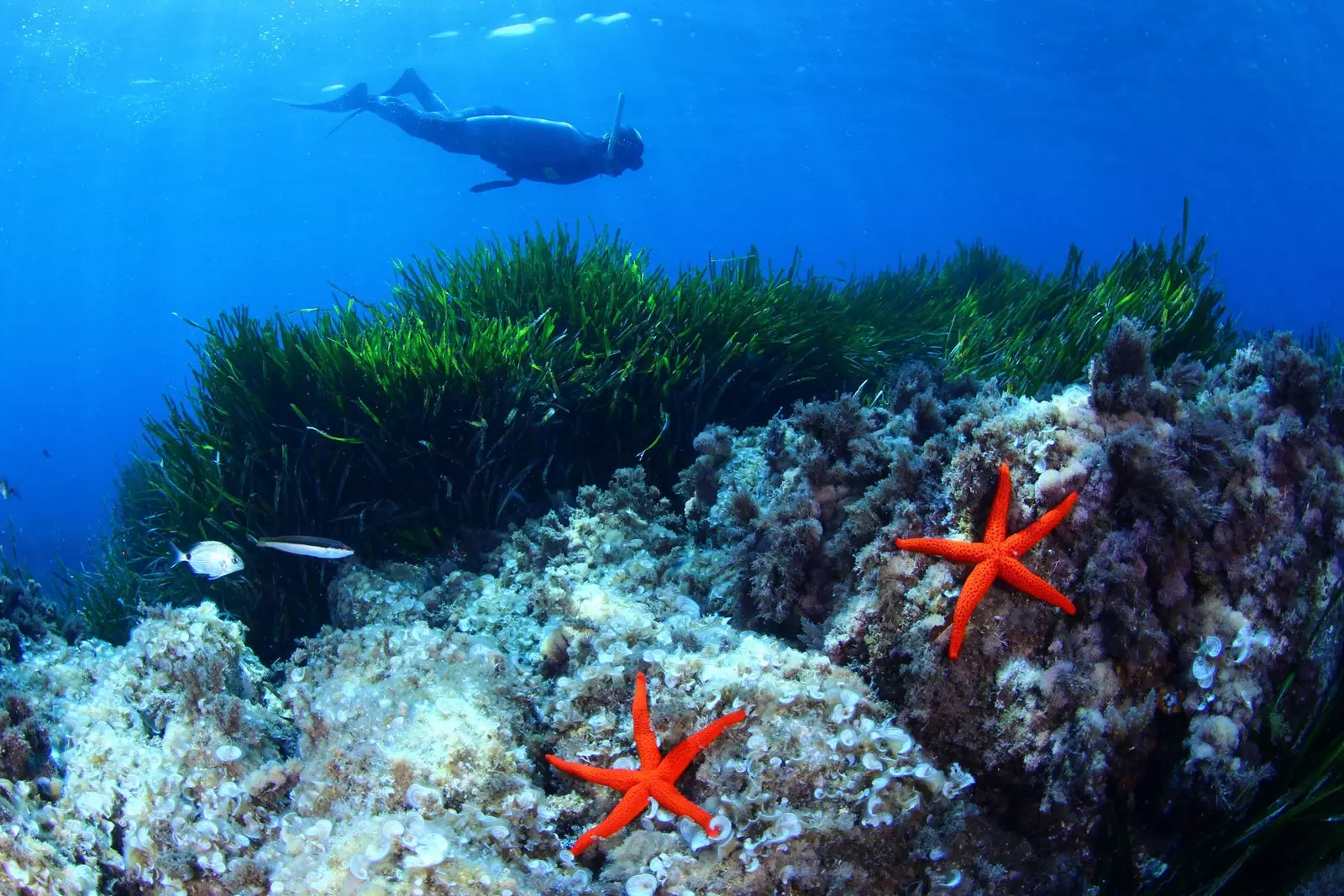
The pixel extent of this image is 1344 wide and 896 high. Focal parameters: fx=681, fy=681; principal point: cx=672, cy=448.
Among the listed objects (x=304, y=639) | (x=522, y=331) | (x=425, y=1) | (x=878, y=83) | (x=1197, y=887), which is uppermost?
(x=425, y=1)

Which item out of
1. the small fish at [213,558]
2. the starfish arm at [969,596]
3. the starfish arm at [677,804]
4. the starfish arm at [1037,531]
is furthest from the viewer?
the small fish at [213,558]

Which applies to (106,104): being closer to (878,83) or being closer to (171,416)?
(878,83)

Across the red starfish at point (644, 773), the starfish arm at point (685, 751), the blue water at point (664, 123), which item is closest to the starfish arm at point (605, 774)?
the red starfish at point (644, 773)

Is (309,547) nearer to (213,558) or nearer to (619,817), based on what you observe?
(213,558)

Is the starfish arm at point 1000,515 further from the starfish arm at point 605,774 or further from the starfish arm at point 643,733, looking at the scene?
the starfish arm at point 605,774

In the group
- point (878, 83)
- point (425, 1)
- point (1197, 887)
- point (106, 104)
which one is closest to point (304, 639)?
point (1197, 887)

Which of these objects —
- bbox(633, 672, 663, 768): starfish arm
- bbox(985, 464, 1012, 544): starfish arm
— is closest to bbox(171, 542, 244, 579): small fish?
bbox(633, 672, 663, 768): starfish arm

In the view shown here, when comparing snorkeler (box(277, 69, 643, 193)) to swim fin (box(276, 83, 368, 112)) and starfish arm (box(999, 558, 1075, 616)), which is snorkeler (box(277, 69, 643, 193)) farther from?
starfish arm (box(999, 558, 1075, 616))

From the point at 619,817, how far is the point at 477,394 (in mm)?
3520

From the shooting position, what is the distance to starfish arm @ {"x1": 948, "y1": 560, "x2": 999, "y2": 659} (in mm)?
2557

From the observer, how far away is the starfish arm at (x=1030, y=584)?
260cm

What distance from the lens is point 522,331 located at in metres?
5.32

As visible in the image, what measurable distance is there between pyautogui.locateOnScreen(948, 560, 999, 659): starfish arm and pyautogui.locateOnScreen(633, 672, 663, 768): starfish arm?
1.19 meters

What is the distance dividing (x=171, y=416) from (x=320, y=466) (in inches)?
56.5
